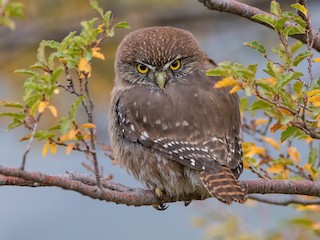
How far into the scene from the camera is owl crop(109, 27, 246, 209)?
5.16 m

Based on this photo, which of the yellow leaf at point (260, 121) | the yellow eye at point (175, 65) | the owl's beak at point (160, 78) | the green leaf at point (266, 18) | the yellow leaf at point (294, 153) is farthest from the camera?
the yellow eye at point (175, 65)

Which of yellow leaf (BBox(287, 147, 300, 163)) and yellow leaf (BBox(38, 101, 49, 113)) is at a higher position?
yellow leaf (BBox(38, 101, 49, 113))

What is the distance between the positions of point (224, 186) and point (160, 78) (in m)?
1.25

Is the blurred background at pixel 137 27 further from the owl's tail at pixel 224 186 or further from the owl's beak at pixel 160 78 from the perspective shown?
the owl's tail at pixel 224 186

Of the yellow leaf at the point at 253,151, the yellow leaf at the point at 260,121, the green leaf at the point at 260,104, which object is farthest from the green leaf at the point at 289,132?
the yellow leaf at the point at 260,121

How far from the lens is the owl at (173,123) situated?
5.16m

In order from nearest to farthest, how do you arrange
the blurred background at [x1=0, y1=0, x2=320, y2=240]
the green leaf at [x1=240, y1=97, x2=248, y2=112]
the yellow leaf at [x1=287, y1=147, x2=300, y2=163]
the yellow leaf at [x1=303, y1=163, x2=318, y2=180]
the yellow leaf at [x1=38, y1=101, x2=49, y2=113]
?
the yellow leaf at [x1=38, y1=101, x2=49, y2=113] → the yellow leaf at [x1=303, y1=163, x2=318, y2=180] → the yellow leaf at [x1=287, y1=147, x2=300, y2=163] → the green leaf at [x1=240, y1=97, x2=248, y2=112] → the blurred background at [x1=0, y1=0, x2=320, y2=240]

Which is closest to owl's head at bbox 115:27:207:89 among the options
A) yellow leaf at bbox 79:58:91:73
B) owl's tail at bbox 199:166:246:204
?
owl's tail at bbox 199:166:246:204

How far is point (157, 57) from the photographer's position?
5.90 m

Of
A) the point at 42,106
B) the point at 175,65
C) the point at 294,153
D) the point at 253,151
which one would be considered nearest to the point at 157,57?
the point at 175,65

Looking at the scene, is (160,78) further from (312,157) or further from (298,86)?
(298,86)

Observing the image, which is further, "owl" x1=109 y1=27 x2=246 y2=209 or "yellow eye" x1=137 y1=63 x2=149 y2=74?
"yellow eye" x1=137 y1=63 x2=149 y2=74

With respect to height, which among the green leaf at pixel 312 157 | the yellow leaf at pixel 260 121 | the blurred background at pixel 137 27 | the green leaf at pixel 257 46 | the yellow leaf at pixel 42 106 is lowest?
the blurred background at pixel 137 27

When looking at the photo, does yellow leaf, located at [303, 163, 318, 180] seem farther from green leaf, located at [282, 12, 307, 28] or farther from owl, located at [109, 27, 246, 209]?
green leaf, located at [282, 12, 307, 28]
